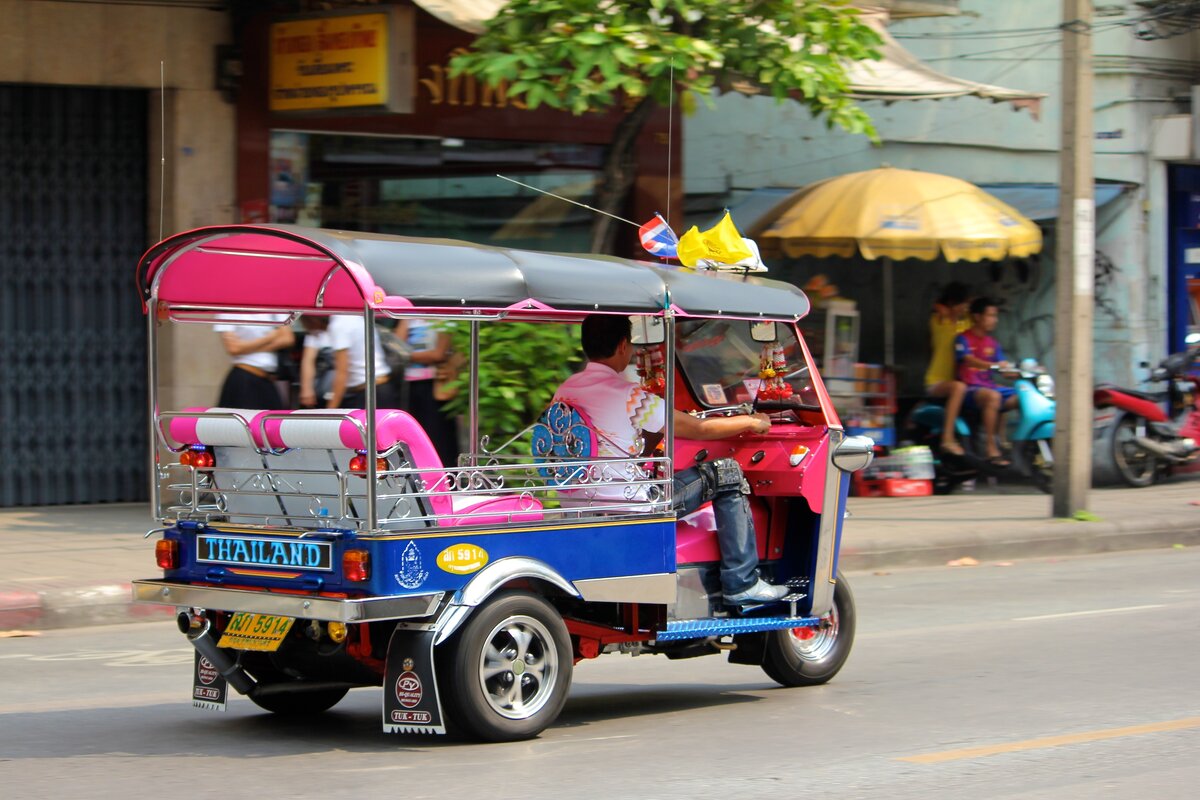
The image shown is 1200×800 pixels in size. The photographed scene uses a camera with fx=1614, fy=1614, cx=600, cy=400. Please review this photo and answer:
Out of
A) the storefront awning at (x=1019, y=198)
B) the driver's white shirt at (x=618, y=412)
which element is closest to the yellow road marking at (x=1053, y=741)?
the driver's white shirt at (x=618, y=412)

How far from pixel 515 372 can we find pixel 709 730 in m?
5.37

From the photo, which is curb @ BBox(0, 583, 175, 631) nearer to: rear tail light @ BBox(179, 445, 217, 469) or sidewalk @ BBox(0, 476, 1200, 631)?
sidewalk @ BBox(0, 476, 1200, 631)

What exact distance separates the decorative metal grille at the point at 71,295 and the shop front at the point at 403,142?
112 cm

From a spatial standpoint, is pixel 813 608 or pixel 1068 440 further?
pixel 1068 440

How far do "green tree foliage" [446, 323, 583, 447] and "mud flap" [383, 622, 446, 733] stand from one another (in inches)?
216

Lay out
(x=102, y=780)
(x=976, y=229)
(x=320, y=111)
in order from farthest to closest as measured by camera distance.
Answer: (x=976, y=229)
(x=320, y=111)
(x=102, y=780)

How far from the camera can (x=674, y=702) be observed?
285 inches

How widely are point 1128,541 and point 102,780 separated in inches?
402

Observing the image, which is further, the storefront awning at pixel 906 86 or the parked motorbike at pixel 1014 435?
the parked motorbike at pixel 1014 435

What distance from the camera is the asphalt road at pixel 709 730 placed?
18.1 ft

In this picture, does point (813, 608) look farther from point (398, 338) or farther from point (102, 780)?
point (398, 338)

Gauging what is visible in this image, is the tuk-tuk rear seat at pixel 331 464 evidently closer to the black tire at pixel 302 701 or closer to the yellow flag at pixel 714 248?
the black tire at pixel 302 701

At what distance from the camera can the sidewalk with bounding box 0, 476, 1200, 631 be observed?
9.66 metres

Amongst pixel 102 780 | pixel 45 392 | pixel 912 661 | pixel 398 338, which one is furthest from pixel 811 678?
pixel 45 392
